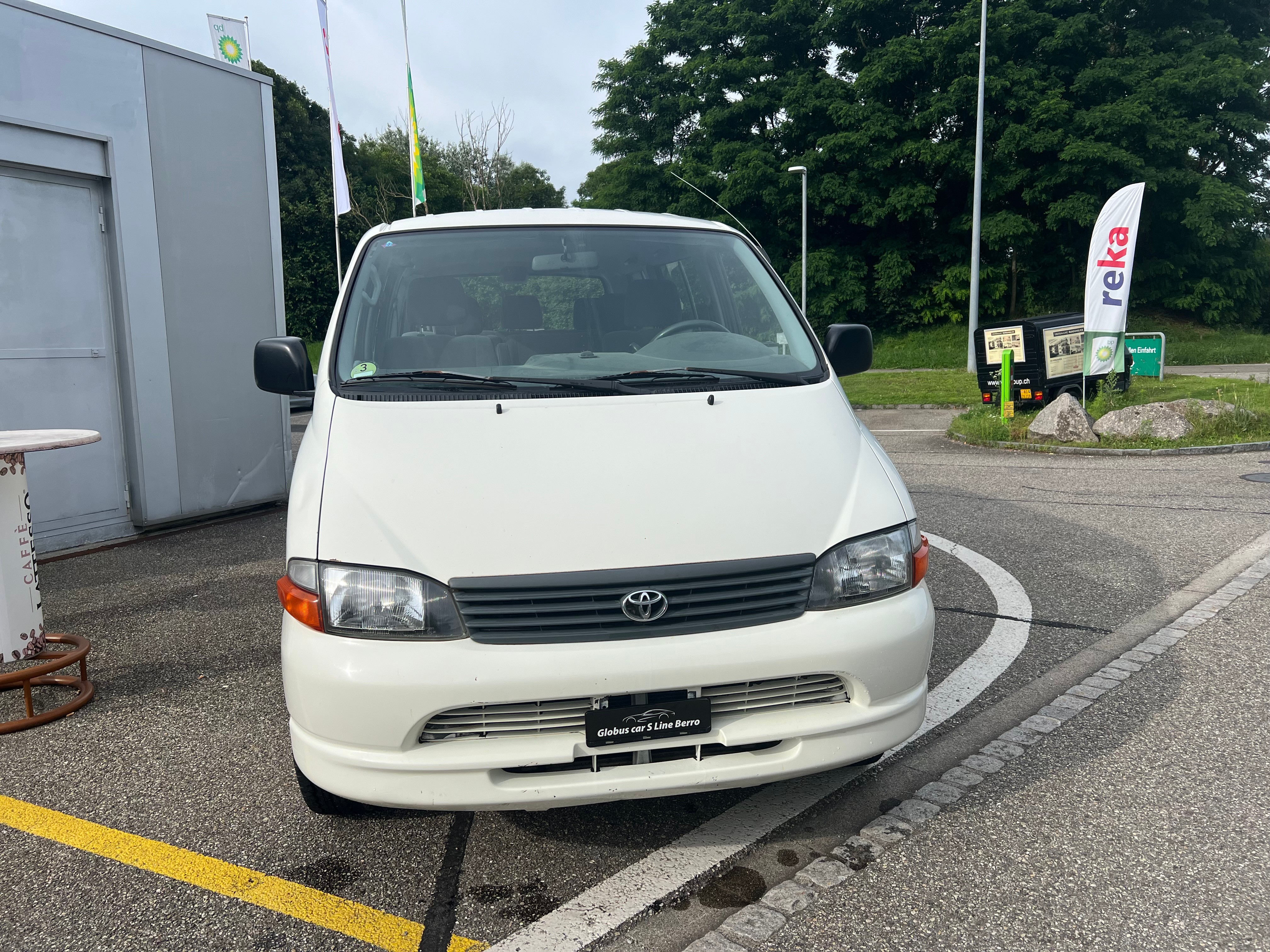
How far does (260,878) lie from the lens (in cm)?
269

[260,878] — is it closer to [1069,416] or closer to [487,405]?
[487,405]

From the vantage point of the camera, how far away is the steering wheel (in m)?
3.63

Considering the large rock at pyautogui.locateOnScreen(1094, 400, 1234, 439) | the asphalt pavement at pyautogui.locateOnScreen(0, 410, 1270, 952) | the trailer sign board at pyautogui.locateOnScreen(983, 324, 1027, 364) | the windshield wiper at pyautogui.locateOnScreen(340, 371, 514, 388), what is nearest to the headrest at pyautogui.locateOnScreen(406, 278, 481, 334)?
the windshield wiper at pyautogui.locateOnScreen(340, 371, 514, 388)

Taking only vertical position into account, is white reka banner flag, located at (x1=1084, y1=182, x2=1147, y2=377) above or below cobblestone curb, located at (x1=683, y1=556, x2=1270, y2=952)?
above

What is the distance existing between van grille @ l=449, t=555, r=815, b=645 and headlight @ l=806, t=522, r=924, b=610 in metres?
0.15

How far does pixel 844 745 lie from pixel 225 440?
268 inches

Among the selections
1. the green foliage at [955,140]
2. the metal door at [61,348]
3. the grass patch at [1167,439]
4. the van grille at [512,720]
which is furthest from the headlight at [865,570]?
the green foliage at [955,140]

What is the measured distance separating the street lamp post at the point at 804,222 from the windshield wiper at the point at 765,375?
28.9m

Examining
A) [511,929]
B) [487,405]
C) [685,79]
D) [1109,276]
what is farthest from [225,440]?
[685,79]

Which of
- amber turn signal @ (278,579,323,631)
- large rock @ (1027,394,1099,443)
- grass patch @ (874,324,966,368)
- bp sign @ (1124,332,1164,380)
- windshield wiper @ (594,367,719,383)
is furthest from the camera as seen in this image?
grass patch @ (874,324,966,368)

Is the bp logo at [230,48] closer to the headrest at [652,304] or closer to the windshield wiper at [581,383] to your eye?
the headrest at [652,304]

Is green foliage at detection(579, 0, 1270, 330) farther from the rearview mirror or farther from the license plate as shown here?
the license plate

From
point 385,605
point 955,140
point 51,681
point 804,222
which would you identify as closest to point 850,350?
point 385,605

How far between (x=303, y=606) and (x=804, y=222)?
33207 millimetres
